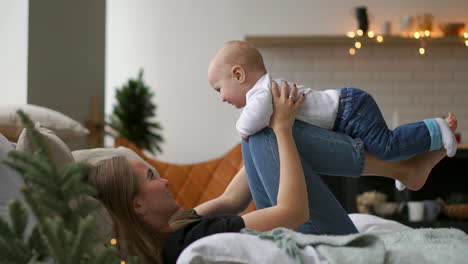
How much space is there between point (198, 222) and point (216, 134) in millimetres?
4582

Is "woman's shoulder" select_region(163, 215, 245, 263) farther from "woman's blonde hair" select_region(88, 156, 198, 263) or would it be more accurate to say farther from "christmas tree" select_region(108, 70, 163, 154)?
"christmas tree" select_region(108, 70, 163, 154)

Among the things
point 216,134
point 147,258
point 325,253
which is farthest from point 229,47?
point 216,134

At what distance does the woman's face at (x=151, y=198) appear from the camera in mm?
1729

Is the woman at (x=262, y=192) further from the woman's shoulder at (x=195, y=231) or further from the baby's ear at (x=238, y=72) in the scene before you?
the baby's ear at (x=238, y=72)

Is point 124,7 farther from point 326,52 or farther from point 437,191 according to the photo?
point 437,191

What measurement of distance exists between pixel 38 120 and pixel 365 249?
2038mm

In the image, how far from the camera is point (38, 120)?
9.82 ft

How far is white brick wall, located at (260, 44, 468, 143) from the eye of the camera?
610 cm

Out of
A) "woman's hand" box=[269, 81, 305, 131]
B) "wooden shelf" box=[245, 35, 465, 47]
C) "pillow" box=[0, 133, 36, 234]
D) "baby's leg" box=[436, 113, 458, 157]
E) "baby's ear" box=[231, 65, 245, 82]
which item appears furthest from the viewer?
"wooden shelf" box=[245, 35, 465, 47]

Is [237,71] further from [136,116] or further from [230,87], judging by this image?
[136,116]

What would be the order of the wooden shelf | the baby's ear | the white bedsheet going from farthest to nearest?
the wooden shelf → the baby's ear → the white bedsheet

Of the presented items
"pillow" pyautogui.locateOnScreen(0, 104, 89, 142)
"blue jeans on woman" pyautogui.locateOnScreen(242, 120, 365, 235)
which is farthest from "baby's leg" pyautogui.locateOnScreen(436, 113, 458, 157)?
"pillow" pyautogui.locateOnScreen(0, 104, 89, 142)

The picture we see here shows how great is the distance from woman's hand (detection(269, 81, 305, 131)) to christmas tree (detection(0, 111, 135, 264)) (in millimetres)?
1003

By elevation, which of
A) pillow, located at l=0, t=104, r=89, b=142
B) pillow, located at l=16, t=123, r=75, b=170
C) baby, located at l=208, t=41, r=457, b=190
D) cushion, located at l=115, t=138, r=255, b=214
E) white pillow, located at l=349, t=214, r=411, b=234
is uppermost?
baby, located at l=208, t=41, r=457, b=190
